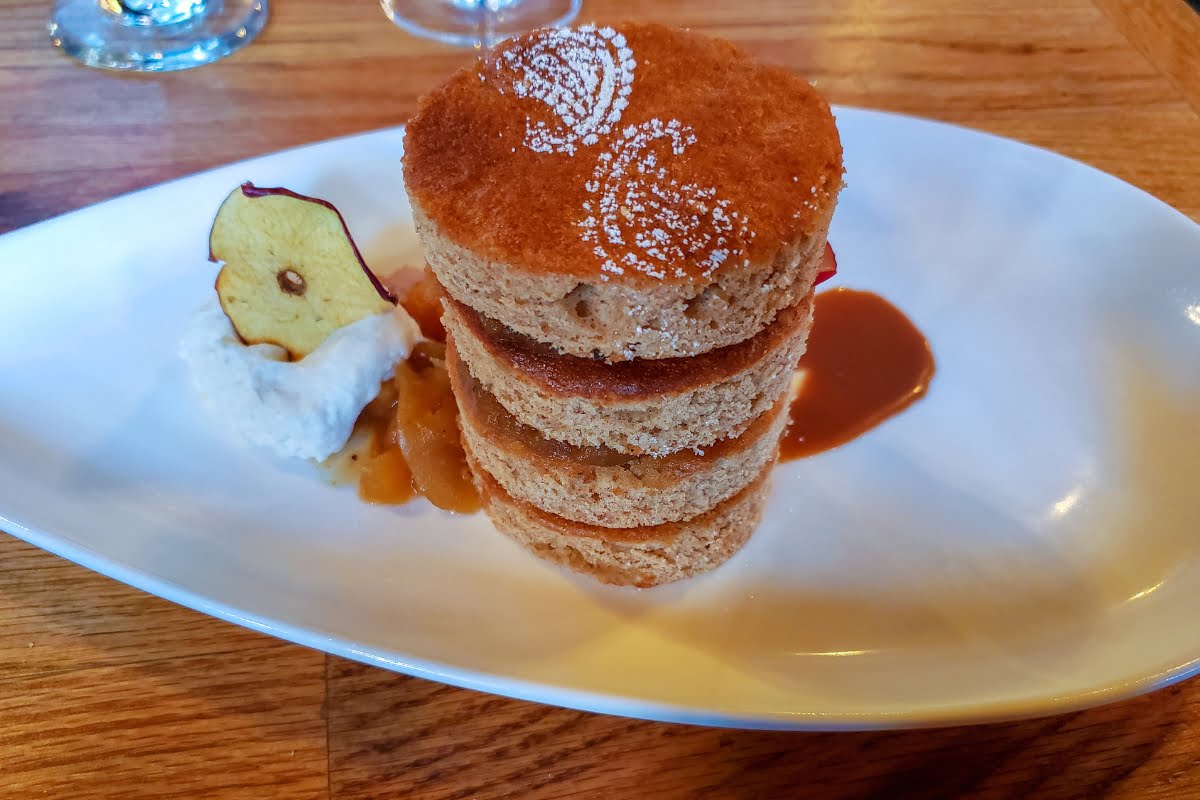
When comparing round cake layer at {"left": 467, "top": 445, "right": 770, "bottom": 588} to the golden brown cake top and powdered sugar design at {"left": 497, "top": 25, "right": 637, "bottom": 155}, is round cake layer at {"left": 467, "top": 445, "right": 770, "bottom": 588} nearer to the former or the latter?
the golden brown cake top

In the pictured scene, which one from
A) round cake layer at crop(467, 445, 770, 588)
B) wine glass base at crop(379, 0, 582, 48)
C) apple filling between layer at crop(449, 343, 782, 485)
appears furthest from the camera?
wine glass base at crop(379, 0, 582, 48)

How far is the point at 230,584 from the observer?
1.59 meters

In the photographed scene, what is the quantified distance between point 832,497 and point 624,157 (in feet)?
3.17

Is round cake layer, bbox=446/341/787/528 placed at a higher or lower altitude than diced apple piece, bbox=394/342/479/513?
higher

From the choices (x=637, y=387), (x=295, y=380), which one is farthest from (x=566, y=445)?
(x=295, y=380)

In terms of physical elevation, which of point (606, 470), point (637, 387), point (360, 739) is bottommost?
point (360, 739)

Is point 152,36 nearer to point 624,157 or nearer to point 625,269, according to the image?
point 624,157

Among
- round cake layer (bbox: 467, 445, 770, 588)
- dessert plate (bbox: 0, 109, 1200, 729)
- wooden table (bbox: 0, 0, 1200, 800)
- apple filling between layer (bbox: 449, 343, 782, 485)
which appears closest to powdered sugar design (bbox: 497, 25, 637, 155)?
apple filling between layer (bbox: 449, 343, 782, 485)

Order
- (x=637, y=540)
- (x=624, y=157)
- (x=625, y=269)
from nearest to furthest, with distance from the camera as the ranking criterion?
(x=625, y=269)
(x=624, y=157)
(x=637, y=540)

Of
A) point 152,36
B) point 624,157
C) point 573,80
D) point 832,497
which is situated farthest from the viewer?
point 152,36

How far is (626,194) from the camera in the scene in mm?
1286

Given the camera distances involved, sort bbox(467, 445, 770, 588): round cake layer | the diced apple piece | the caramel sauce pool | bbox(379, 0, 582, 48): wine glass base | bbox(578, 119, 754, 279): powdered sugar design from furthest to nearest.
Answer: bbox(379, 0, 582, 48): wine glass base < the caramel sauce pool < the diced apple piece < bbox(467, 445, 770, 588): round cake layer < bbox(578, 119, 754, 279): powdered sugar design

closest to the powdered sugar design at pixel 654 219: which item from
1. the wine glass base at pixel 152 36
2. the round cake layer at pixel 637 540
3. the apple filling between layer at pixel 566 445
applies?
the apple filling between layer at pixel 566 445

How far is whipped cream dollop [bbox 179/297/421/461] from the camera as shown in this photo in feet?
6.18
